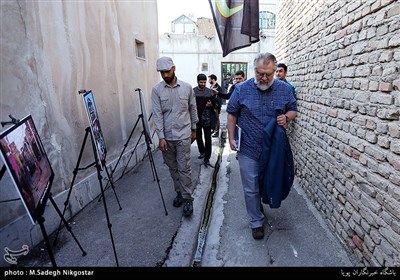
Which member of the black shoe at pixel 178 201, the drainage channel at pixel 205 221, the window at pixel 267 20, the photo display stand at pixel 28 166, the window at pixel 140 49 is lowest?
the drainage channel at pixel 205 221

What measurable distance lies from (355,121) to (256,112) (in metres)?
0.98

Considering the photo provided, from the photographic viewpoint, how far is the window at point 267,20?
19.6m

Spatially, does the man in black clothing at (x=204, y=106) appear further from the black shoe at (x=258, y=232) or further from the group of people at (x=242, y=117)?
the black shoe at (x=258, y=232)

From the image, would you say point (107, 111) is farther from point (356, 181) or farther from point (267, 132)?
point (356, 181)

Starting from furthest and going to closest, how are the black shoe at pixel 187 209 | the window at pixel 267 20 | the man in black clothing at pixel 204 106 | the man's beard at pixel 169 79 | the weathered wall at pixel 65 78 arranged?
the window at pixel 267 20, the man in black clothing at pixel 204 106, the black shoe at pixel 187 209, the man's beard at pixel 169 79, the weathered wall at pixel 65 78

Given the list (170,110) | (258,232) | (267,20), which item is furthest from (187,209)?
(267,20)

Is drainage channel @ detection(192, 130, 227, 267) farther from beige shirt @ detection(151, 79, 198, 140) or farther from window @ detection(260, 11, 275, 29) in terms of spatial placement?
window @ detection(260, 11, 275, 29)

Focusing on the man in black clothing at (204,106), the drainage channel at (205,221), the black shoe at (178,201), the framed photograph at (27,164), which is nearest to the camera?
the framed photograph at (27,164)

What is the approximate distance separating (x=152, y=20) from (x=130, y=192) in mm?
5152

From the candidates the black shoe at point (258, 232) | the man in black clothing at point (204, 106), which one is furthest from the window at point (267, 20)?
the black shoe at point (258, 232)

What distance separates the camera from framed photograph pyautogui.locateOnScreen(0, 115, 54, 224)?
1614 mm

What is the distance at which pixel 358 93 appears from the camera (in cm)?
250
